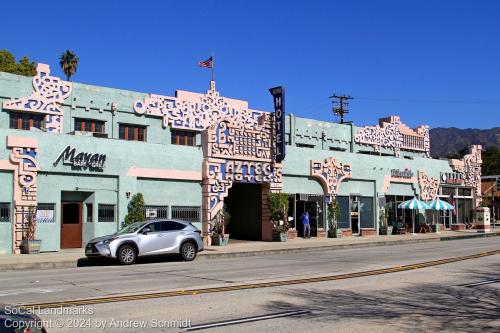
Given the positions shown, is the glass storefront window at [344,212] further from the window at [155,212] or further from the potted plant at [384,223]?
the window at [155,212]

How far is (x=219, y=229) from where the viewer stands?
28922mm

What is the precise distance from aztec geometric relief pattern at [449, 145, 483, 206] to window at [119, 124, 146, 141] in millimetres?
27066

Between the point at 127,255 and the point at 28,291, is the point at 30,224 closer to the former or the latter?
the point at 127,255

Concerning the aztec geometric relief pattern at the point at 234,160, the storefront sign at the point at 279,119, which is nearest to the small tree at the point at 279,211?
the aztec geometric relief pattern at the point at 234,160

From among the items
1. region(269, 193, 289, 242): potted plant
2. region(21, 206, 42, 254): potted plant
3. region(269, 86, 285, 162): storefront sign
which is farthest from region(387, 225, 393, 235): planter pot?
region(21, 206, 42, 254): potted plant

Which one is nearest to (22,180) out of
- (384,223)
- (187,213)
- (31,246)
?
(31,246)

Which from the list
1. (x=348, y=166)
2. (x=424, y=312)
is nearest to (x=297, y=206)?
(x=348, y=166)

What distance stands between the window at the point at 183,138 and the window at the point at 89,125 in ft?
12.8

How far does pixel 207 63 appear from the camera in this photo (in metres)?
34.9

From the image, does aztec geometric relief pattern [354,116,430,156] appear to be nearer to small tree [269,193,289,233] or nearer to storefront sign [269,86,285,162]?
storefront sign [269,86,285,162]

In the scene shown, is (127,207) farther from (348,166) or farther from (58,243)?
(348,166)

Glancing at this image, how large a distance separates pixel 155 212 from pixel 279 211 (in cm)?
724

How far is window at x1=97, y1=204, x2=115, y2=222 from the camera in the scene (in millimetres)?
25594

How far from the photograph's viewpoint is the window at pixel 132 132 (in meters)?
30.0
